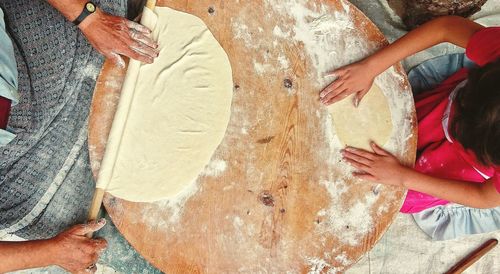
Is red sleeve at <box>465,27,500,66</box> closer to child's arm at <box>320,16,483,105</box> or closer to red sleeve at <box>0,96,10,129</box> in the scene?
child's arm at <box>320,16,483,105</box>

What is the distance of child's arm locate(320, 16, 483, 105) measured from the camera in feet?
4.56

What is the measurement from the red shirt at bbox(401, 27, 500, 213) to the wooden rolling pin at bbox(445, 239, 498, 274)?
1.41 ft

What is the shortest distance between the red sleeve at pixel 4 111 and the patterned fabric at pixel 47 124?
10cm

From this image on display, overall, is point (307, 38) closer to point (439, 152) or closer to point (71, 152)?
point (439, 152)

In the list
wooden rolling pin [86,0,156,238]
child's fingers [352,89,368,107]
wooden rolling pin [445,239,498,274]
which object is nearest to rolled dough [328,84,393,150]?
child's fingers [352,89,368,107]

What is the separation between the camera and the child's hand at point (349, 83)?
4.57 feet

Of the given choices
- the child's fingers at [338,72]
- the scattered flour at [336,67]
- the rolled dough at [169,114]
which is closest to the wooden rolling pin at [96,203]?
the rolled dough at [169,114]

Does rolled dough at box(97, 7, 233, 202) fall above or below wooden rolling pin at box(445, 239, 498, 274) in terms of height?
above

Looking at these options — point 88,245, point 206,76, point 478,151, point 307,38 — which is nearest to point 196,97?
point 206,76

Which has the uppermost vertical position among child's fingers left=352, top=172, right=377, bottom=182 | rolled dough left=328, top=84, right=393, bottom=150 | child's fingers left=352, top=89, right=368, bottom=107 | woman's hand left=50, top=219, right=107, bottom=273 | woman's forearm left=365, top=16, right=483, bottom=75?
woman's forearm left=365, top=16, right=483, bottom=75

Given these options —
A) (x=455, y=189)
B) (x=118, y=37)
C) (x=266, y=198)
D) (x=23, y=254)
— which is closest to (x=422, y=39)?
(x=455, y=189)

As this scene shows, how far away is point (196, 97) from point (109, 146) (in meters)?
0.28

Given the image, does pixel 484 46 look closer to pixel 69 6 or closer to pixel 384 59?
pixel 384 59

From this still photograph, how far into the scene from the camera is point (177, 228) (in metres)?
1.33
